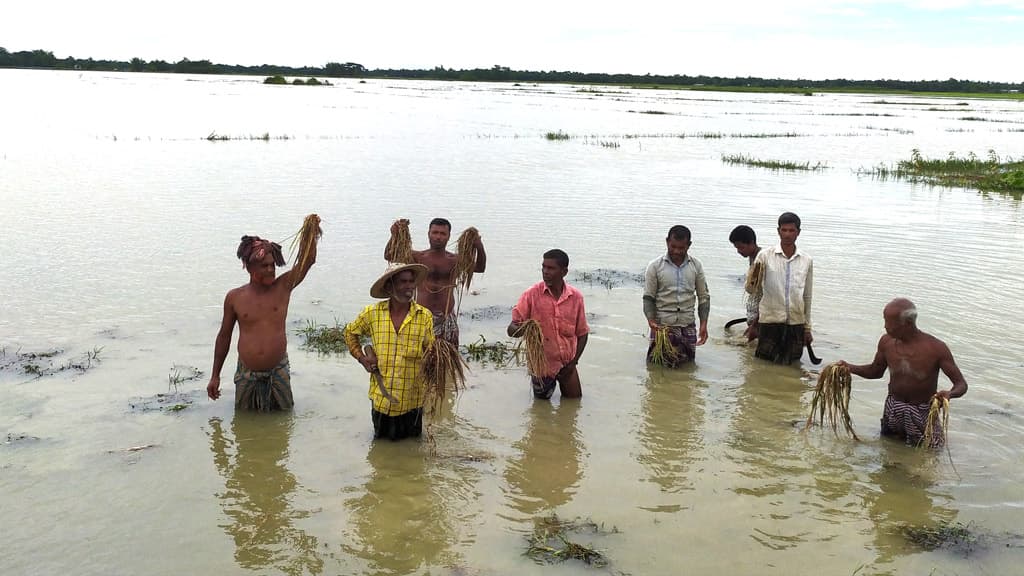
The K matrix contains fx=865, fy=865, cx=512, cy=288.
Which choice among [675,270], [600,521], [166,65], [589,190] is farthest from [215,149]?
[166,65]

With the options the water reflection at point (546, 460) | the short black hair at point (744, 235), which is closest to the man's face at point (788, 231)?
the short black hair at point (744, 235)

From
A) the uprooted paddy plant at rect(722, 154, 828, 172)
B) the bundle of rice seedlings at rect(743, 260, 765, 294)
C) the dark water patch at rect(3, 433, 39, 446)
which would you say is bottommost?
the dark water patch at rect(3, 433, 39, 446)

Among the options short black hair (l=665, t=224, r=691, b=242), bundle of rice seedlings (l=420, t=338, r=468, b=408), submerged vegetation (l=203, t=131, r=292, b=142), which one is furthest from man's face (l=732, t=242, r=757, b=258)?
submerged vegetation (l=203, t=131, r=292, b=142)

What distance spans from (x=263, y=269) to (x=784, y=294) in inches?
175

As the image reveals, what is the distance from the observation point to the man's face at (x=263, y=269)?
5.96 metres

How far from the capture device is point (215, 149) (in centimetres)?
2402

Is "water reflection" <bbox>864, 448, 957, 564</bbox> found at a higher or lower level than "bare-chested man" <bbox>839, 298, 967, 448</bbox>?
lower

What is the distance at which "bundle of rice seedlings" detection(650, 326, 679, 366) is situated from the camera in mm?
7738

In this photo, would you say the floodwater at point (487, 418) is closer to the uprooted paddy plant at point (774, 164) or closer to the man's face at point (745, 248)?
the man's face at point (745, 248)

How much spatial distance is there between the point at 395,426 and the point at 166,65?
129m

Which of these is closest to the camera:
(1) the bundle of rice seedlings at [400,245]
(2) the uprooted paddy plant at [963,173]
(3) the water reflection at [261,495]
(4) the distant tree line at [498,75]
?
(3) the water reflection at [261,495]

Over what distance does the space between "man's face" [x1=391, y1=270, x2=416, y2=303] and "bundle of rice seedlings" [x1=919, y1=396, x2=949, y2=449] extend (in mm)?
3447

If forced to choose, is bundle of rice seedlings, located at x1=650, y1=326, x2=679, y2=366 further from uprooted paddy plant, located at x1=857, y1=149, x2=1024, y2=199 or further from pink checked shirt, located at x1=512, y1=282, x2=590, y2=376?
uprooted paddy plant, located at x1=857, y1=149, x2=1024, y2=199

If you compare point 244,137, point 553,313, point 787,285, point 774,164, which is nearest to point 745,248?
point 787,285
